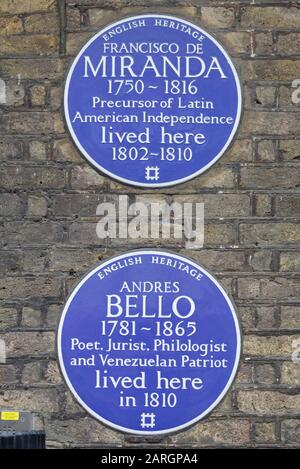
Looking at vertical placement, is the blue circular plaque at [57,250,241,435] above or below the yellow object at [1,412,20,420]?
above

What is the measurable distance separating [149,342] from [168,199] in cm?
65

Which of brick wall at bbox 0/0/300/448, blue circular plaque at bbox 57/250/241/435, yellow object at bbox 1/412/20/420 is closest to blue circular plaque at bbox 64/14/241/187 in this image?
brick wall at bbox 0/0/300/448

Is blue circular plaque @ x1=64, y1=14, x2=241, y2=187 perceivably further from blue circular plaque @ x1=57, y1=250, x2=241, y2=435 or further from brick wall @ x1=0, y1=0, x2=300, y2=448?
blue circular plaque @ x1=57, y1=250, x2=241, y2=435

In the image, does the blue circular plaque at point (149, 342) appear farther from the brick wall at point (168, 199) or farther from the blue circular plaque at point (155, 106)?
the blue circular plaque at point (155, 106)

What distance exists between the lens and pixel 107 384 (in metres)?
3.75

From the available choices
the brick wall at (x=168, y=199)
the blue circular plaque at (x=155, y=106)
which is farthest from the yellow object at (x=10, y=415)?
the blue circular plaque at (x=155, y=106)

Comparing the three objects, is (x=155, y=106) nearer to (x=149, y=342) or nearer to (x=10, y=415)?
(x=149, y=342)

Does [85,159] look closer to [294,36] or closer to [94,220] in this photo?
[94,220]

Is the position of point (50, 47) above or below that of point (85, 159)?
above

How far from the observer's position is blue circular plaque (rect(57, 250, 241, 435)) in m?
3.74

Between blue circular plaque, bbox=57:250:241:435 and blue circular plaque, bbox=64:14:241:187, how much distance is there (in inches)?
16.7

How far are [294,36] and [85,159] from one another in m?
1.10

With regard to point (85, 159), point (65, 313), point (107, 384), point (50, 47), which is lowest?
point (107, 384)
